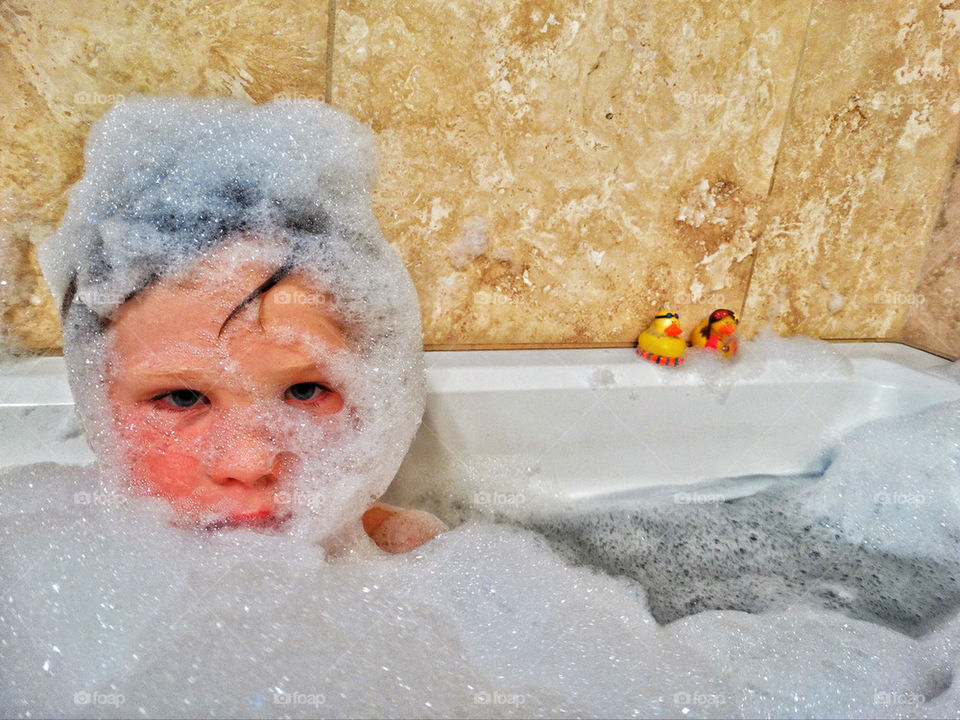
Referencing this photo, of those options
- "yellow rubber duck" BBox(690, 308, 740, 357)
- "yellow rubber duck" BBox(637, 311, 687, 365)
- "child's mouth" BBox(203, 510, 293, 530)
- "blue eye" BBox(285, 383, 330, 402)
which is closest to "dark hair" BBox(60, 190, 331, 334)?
"blue eye" BBox(285, 383, 330, 402)

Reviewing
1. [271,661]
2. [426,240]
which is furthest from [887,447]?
[271,661]

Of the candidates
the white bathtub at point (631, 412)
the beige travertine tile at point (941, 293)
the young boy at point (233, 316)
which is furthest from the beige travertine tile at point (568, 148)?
the beige travertine tile at point (941, 293)

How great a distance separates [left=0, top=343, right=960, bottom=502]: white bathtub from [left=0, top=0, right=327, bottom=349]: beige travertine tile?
7.7 inches

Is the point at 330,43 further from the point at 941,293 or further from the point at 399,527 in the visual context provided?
the point at 941,293

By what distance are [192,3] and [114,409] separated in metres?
0.63

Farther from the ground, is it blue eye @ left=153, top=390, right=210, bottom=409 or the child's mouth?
blue eye @ left=153, top=390, right=210, bottom=409

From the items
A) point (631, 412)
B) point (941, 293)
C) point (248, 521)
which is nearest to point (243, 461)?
point (248, 521)

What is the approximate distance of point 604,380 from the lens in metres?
1.41

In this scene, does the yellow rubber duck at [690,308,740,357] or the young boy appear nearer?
the young boy

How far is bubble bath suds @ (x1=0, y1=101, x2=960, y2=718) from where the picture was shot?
2.68 ft

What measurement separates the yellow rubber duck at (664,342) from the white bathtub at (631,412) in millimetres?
29

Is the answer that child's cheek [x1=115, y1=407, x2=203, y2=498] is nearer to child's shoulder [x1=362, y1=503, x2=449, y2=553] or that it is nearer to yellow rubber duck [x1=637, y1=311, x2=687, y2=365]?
child's shoulder [x1=362, y1=503, x2=449, y2=553]

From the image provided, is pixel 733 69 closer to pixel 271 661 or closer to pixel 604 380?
pixel 604 380

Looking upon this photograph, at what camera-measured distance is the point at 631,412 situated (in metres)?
1.44
